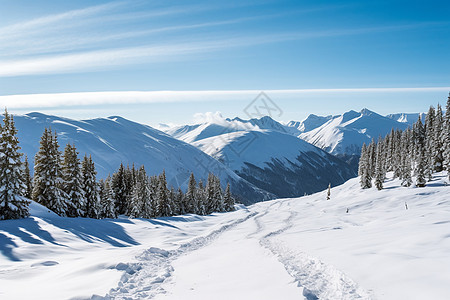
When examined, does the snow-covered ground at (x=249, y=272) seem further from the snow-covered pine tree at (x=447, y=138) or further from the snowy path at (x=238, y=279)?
the snow-covered pine tree at (x=447, y=138)

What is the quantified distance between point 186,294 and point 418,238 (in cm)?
967

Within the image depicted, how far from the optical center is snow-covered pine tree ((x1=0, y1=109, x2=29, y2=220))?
23.5 meters

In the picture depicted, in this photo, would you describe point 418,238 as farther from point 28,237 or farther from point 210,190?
point 210,190

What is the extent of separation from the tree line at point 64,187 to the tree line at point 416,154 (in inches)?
1865

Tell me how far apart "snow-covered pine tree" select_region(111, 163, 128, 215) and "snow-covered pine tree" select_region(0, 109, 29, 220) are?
29458 millimetres

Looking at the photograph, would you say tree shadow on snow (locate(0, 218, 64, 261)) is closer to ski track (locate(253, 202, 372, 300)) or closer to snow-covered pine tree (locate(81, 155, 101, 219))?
ski track (locate(253, 202, 372, 300))

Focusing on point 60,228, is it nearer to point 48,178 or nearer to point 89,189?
point 48,178

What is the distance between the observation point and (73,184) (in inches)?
1363

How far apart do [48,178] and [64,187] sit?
3.17 m

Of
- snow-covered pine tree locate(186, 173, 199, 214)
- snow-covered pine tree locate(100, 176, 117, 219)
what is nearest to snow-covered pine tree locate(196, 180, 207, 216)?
snow-covered pine tree locate(186, 173, 199, 214)

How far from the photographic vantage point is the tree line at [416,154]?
5294 cm

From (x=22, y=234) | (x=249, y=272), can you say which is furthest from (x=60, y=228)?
(x=249, y=272)

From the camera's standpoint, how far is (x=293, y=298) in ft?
25.0

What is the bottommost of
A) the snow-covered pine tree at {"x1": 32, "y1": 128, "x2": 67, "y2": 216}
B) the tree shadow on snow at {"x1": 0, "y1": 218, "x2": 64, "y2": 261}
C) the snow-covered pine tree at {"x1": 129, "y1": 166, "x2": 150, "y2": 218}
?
the snow-covered pine tree at {"x1": 129, "y1": 166, "x2": 150, "y2": 218}
